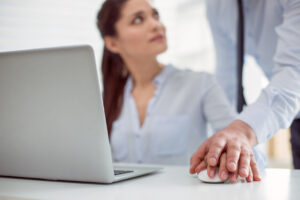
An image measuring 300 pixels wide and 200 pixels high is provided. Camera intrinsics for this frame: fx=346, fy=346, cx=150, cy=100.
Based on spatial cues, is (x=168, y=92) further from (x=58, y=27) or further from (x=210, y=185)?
(x=58, y=27)

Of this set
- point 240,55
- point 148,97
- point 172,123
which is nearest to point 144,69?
point 148,97

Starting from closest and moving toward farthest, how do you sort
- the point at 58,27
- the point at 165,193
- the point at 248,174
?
the point at 165,193 → the point at 248,174 → the point at 58,27

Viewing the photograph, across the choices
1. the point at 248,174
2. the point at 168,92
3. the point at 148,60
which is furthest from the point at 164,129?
the point at 248,174

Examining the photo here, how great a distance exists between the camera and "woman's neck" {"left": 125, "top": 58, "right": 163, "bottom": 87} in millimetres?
1833

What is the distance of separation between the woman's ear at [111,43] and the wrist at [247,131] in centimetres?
116

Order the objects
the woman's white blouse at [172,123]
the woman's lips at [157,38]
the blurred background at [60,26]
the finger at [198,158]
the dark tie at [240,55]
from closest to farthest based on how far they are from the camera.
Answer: the finger at [198,158] → the dark tie at [240,55] → the woman's white blouse at [172,123] → the woman's lips at [157,38] → the blurred background at [60,26]

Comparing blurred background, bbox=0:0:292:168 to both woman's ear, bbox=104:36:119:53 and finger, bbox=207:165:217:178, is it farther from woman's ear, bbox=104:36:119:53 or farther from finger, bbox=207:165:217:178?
finger, bbox=207:165:217:178

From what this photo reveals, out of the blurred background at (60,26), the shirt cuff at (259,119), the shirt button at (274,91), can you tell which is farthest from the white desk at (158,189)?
the blurred background at (60,26)

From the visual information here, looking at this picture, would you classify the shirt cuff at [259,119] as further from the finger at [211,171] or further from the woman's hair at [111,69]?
the woman's hair at [111,69]

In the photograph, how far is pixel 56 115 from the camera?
0.70m

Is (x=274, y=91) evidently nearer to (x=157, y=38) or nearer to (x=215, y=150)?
(x=215, y=150)

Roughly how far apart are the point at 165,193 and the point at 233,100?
126 cm

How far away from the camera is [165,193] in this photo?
0.64 m

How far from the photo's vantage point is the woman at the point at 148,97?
163 cm
